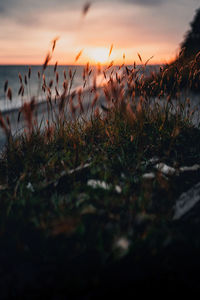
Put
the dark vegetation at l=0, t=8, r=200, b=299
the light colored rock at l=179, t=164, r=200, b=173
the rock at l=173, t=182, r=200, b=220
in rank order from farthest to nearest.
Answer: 1. the light colored rock at l=179, t=164, r=200, b=173
2. the rock at l=173, t=182, r=200, b=220
3. the dark vegetation at l=0, t=8, r=200, b=299

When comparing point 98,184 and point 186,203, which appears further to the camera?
point 98,184

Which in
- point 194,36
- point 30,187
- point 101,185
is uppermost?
point 194,36

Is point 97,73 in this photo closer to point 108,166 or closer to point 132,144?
point 132,144

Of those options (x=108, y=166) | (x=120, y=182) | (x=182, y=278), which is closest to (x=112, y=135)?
(x=108, y=166)

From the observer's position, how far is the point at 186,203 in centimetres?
183

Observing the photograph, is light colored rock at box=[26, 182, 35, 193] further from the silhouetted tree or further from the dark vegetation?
the silhouetted tree

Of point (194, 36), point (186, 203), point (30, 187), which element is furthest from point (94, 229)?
point (194, 36)

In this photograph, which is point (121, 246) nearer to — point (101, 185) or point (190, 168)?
point (101, 185)

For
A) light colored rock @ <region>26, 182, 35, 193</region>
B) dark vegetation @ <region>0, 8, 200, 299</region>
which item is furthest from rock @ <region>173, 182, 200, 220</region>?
light colored rock @ <region>26, 182, 35, 193</region>

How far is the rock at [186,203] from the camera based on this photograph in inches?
69.2

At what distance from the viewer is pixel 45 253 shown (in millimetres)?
1508

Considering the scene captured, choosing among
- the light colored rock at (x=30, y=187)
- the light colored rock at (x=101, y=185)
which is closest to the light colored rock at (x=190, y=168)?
the light colored rock at (x=101, y=185)

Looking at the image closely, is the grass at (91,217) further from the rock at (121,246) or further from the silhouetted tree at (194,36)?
the silhouetted tree at (194,36)

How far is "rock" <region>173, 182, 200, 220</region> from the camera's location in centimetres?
176
